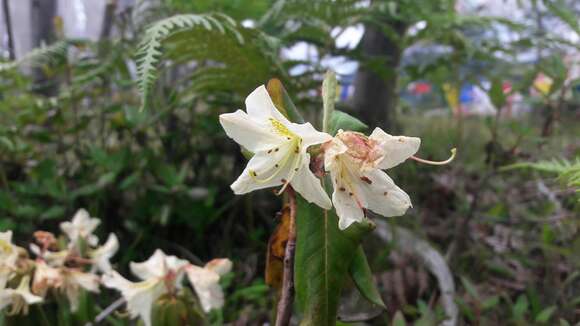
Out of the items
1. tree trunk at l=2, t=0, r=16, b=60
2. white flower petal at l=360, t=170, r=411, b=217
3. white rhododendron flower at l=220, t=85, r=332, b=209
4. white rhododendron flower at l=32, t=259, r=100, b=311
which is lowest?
white rhododendron flower at l=32, t=259, r=100, b=311

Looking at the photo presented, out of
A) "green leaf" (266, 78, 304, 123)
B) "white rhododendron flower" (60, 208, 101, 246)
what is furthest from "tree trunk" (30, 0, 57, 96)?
"green leaf" (266, 78, 304, 123)

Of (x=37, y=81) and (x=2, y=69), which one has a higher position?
(x=2, y=69)

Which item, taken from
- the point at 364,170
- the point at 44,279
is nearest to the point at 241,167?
the point at 44,279

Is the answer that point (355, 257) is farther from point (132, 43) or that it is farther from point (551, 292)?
point (132, 43)

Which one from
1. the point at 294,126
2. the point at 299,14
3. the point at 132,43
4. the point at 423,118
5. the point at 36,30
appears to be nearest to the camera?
the point at 294,126

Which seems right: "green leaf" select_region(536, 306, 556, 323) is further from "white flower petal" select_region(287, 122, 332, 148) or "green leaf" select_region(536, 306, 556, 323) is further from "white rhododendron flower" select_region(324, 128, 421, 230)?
"white flower petal" select_region(287, 122, 332, 148)

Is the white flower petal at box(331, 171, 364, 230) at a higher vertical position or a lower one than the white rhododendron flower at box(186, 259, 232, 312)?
higher

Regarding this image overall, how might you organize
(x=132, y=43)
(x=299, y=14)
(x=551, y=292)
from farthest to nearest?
(x=132, y=43) < (x=299, y=14) < (x=551, y=292)

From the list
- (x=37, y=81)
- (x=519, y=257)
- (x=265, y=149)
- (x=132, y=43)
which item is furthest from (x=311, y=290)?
(x=37, y=81)
